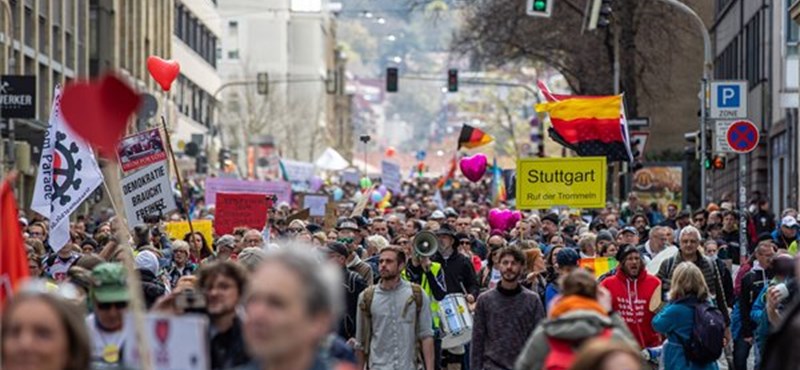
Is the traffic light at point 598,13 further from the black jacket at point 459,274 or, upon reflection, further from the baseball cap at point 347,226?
the black jacket at point 459,274

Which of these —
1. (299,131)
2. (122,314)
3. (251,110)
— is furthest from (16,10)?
(299,131)

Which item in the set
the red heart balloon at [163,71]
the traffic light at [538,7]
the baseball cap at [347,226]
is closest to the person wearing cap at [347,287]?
the baseball cap at [347,226]

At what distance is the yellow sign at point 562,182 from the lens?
22.9m

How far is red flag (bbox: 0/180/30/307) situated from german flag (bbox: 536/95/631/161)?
55.2ft

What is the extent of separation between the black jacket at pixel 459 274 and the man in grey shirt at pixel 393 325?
390 cm

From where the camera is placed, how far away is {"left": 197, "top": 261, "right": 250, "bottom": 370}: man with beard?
8.65m

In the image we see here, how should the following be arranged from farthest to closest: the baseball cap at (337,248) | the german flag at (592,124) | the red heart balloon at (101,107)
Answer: the german flag at (592,124)
the baseball cap at (337,248)
the red heart balloon at (101,107)

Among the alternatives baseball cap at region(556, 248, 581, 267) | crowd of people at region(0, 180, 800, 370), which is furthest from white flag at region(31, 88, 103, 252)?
baseball cap at region(556, 248, 581, 267)

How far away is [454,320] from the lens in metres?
17.3

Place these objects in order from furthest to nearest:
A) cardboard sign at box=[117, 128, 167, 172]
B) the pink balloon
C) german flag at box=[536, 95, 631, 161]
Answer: the pink balloon
german flag at box=[536, 95, 631, 161]
cardboard sign at box=[117, 128, 167, 172]

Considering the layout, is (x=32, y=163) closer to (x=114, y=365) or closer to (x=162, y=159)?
(x=162, y=159)

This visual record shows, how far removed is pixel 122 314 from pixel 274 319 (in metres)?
3.55

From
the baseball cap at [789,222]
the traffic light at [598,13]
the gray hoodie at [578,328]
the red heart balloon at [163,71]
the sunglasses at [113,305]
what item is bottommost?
the gray hoodie at [578,328]

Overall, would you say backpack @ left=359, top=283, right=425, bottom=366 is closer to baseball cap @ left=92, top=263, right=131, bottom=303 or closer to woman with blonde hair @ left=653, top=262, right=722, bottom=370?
woman with blonde hair @ left=653, top=262, right=722, bottom=370
